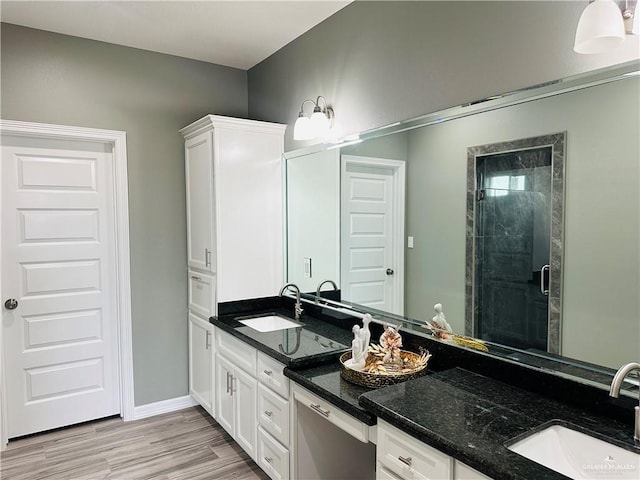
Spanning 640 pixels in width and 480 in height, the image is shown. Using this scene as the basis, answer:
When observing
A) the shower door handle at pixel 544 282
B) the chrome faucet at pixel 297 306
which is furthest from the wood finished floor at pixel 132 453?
the shower door handle at pixel 544 282

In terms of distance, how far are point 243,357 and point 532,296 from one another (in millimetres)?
1602

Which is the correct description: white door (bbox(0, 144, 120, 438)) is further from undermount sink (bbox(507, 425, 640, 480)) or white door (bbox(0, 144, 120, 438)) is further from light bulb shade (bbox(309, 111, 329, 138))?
undermount sink (bbox(507, 425, 640, 480))

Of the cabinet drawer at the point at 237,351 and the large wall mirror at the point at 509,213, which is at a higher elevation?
the large wall mirror at the point at 509,213

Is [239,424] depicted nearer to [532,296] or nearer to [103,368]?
[103,368]

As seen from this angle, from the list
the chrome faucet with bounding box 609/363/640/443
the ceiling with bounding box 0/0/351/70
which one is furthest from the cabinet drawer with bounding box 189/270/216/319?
the chrome faucet with bounding box 609/363/640/443

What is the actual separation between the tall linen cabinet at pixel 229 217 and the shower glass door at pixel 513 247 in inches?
64.8

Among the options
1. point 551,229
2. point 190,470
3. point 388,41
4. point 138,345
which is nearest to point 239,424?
point 190,470

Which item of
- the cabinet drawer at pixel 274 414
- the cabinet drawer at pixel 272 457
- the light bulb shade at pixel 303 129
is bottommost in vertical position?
the cabinet drawer at pixel 272 457

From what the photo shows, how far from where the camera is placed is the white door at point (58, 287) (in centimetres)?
291

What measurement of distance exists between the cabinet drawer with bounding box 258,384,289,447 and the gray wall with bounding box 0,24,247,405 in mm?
1321

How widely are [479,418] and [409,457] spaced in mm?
260

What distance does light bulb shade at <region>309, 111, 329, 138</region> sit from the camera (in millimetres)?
2662

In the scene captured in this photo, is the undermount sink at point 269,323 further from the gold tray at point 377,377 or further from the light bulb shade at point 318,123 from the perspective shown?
the light bulb shade at point 318,123

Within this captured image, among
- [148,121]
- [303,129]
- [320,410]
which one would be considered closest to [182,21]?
[148,121]
